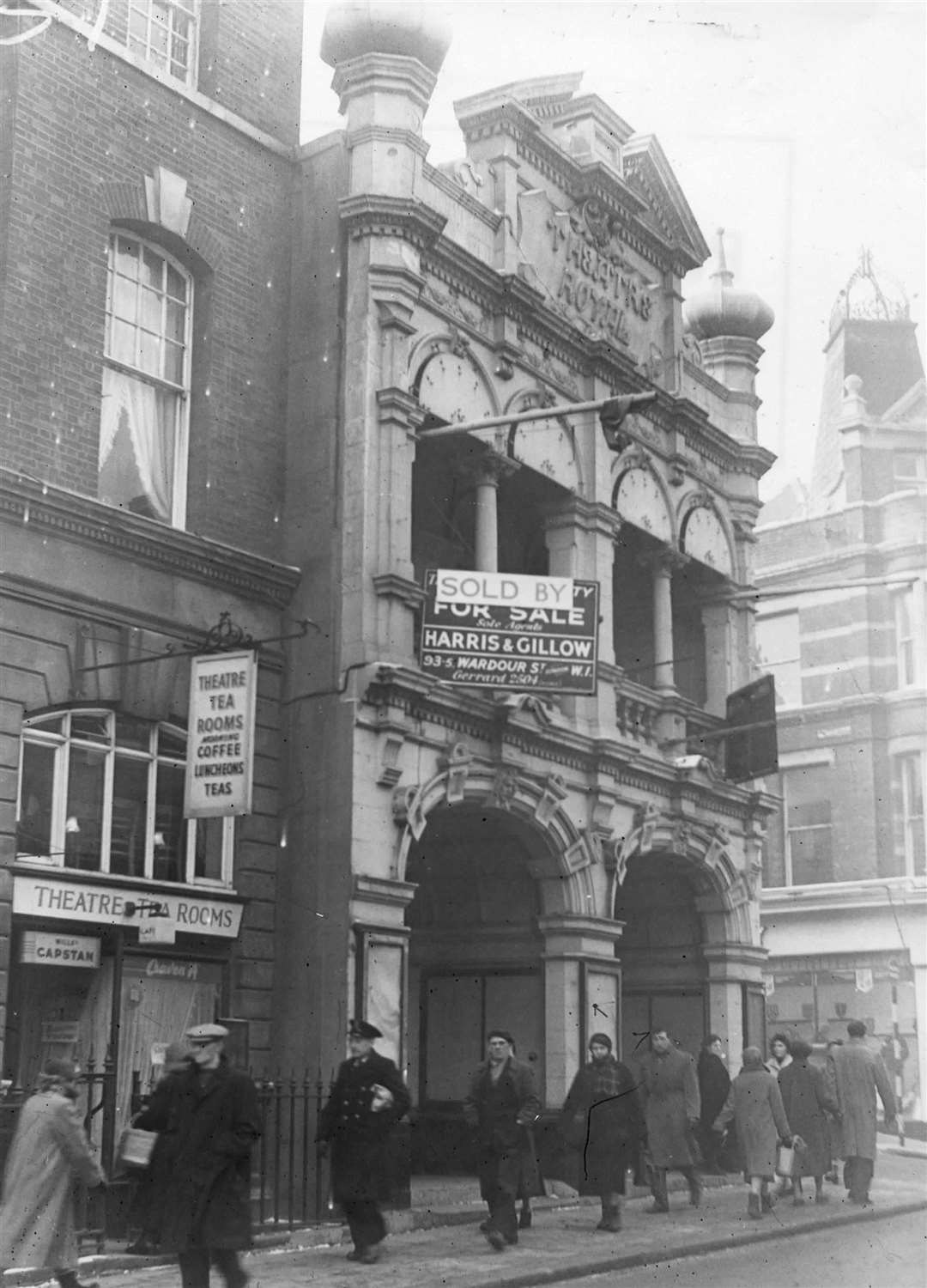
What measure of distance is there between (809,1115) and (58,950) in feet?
25.8

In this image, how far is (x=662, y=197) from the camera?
976 inches

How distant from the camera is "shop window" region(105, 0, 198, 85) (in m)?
17.8

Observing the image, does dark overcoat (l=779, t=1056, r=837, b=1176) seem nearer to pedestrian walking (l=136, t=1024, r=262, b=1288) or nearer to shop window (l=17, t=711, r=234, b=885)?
shop window (l=17, t=711, r=234, b=885)

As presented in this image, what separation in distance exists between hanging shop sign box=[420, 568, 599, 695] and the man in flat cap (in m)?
5.32

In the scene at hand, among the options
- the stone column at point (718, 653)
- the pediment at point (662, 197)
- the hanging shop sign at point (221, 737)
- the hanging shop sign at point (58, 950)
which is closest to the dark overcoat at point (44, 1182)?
the hanging shop sign at point (58, 950)

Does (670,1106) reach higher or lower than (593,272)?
lower

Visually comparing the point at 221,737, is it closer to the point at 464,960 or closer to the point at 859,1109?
the point at 464,960

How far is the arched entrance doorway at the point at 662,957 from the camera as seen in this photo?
23922mm

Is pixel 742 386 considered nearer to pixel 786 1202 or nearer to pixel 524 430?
pixel 524 430

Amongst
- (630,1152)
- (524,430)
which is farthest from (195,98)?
(630,1152)

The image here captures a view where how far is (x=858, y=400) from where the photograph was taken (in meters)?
41.3

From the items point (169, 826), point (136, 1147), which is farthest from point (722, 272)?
point (136, 1147)

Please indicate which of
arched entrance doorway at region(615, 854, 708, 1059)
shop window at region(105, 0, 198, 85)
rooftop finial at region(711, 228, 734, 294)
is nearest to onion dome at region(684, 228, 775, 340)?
rooftop finial at region(711, 228, 734, 294)

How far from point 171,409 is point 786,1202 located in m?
10.3
